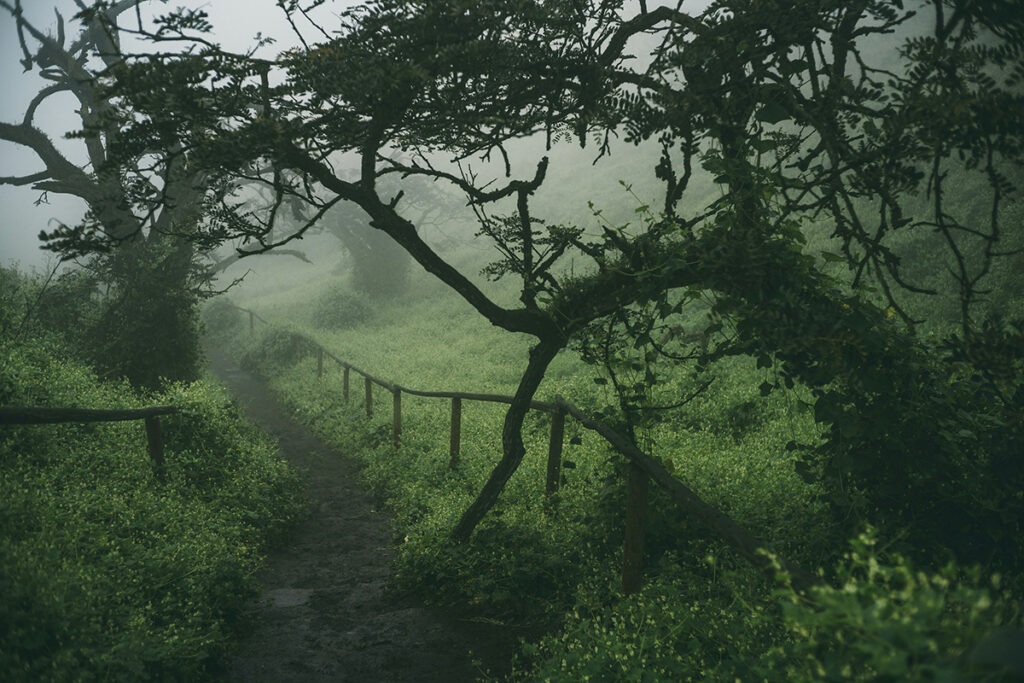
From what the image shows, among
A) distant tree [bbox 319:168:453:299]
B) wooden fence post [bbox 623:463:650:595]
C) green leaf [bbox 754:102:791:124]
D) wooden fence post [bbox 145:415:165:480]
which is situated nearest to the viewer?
green leaf [bbox 754:102:791:124]

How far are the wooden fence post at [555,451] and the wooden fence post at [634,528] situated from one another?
6.30ft

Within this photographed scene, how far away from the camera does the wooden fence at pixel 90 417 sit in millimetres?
4359

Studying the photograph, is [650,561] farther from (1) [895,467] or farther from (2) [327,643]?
(2) [327,643]

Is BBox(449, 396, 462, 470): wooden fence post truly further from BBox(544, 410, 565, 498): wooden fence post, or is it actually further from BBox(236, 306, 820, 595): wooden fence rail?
BBox(544, 410, 565, 498): wooden fence post

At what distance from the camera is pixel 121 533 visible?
4973 mm

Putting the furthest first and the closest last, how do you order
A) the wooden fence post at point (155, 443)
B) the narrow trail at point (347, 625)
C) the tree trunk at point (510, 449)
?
the wooden fence post at point (155, 443) < the tree trunk at point (510, 449) < the narrow trail at point (347, 625)

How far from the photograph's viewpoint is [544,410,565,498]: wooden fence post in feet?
Answer: 19.7

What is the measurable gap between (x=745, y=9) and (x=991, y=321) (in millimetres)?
1933

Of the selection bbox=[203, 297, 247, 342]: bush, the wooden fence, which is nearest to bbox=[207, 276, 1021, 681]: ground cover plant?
the wooden fence

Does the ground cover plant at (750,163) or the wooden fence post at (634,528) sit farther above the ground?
the ground cover plant at (750,163)

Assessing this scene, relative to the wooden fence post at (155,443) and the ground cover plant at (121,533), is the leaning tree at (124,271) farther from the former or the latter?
the wooden fence post at (155,443)

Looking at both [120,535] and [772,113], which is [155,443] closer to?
[120,535]

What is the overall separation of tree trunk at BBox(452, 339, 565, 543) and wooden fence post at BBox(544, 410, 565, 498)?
46 cm

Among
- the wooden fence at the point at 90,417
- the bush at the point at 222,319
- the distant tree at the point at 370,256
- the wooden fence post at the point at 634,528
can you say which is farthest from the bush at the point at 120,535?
the distant tree at the point at 370,256
